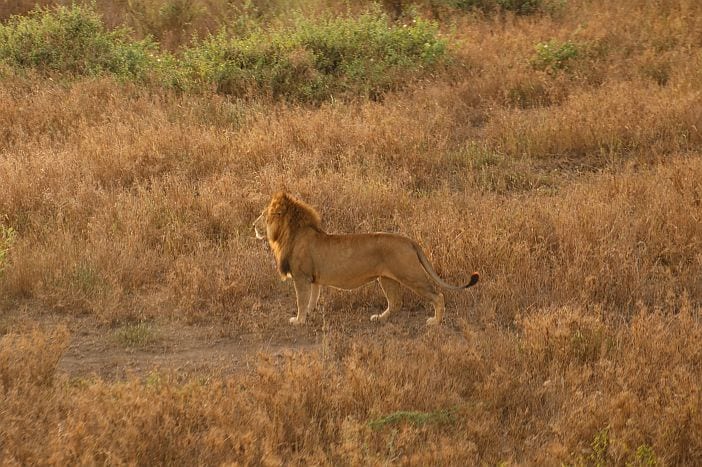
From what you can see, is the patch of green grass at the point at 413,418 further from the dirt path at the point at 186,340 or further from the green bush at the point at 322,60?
the green bush at the point at 322,60

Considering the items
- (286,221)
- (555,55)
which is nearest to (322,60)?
(555,55)

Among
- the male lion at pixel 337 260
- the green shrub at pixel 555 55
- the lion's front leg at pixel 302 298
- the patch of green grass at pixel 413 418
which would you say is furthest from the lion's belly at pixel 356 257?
the green shrub at pixel 555 55

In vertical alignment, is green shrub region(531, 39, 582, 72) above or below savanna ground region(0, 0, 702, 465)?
above

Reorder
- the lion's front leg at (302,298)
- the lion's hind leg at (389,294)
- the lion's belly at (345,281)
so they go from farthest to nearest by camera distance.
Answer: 1. the lion's hind leg at (389,294)
2. the lion's front leg at (302,298)
3. the lion's belly at (345,281)

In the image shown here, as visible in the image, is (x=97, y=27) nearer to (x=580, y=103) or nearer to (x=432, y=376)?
(x=580, y=103)

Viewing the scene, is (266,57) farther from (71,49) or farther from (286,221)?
(286,221)

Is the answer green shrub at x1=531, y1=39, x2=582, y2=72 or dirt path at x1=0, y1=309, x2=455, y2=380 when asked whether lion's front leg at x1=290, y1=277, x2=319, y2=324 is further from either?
green shrub at x1=531, y1=39, x2=582, y2=72

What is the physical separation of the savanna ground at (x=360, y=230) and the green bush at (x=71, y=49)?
0.12ft

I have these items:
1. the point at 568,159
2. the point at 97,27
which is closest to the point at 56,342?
the point at 568,159

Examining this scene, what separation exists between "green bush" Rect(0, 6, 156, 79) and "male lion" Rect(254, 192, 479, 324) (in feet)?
20.0

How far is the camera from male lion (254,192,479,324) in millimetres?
6906

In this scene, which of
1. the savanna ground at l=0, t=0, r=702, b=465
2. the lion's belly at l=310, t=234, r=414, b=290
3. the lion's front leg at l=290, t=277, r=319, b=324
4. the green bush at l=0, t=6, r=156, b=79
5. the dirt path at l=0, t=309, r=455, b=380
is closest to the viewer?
the savanna ground at l=0, t=0, r=702, b=465

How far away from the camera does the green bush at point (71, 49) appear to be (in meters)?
12.8

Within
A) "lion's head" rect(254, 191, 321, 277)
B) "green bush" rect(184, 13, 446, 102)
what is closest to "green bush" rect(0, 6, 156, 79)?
"green bush" rect(184, 13, 446, 102)
